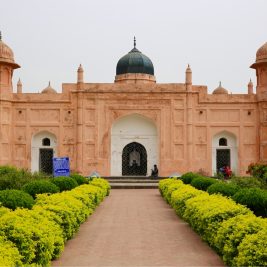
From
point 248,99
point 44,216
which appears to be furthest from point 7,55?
point 44,216

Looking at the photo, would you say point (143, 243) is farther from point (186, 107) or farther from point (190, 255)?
point (186, 107)

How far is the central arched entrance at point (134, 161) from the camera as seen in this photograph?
24.8 m

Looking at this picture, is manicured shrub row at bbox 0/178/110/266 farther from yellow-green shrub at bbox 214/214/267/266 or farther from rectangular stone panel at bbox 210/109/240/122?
rectangular stone panel at bbox 210/109/240/122

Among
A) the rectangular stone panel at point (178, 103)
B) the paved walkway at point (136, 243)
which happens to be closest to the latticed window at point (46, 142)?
the rectangular stone panel at point (178, 103)

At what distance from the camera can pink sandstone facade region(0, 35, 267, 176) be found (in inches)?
934

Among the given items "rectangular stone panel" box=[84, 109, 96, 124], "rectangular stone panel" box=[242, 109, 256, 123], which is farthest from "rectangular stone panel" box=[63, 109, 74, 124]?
"rectangular stone panel" box=[242, 109, 256, 123]

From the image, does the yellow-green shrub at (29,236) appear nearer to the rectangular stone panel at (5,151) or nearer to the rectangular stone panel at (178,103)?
the rectangular stone panel at (5,151)

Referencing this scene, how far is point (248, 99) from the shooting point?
79.6 feet

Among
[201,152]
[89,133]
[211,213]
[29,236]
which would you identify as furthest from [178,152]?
[29,236]

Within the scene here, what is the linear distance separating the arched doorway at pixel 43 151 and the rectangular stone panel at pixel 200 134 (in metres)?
7.03

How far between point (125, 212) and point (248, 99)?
1455 centimetres

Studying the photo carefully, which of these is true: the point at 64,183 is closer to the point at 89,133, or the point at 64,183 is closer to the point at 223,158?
the point at 89,133

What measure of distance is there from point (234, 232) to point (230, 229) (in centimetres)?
24

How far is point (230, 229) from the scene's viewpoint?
5875 millimetres
